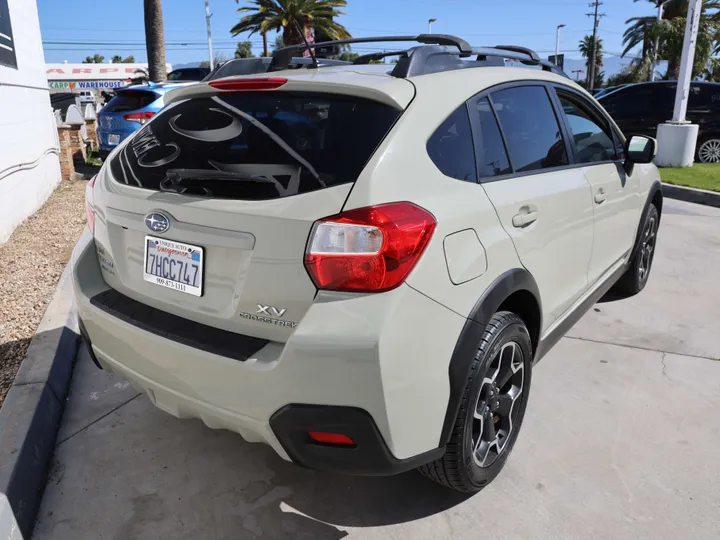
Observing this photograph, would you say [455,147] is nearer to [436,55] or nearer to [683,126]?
[436,55]

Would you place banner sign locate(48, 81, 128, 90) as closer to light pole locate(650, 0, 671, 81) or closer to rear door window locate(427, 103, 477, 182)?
light pole locate(650, 0, 671, 81)

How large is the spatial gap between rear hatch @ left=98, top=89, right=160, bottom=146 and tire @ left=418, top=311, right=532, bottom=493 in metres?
8.56

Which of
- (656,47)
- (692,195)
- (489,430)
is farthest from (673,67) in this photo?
(489,430)

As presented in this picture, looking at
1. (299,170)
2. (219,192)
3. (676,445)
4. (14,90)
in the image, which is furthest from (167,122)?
(14,90)

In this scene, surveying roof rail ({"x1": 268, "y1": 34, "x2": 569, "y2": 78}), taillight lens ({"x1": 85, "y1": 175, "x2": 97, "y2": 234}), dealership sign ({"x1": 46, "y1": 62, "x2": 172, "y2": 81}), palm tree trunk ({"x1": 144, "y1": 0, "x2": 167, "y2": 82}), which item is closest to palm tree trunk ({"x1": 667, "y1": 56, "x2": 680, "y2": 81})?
palm tree trunk ({"x1": 144, "y1": 0, "x2": 167, "y2": 82})

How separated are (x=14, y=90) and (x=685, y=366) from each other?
23.7 ft

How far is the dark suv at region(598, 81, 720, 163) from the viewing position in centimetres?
1211

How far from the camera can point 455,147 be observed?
7.55ft

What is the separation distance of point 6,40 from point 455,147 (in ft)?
21.9

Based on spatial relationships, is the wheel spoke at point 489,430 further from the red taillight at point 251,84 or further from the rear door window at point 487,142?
the red taillight at point 251,84

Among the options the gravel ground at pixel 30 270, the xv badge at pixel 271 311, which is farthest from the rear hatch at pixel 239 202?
the gravel ground at pixel 30 270

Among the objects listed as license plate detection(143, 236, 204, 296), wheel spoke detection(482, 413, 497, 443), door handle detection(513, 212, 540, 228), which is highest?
door handle detection(513, 212, 540, 228)

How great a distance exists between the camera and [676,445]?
2.87 meters

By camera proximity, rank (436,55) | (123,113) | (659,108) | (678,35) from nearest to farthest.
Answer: (436,55)
(123,113)
(659,108)
(678,35)
